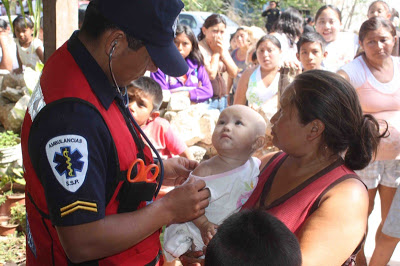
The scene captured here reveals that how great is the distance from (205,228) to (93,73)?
1030 millimetres

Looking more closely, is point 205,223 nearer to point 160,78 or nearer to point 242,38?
point 160,78

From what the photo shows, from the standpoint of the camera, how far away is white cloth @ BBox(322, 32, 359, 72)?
5.66 metres

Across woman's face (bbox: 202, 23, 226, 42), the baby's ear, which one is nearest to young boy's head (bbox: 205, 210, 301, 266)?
the baby's ear

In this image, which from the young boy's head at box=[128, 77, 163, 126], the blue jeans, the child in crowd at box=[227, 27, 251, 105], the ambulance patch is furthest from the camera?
the child in crowd at box=[227, 27, 251, 105]

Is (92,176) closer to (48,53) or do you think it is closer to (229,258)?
(229,258)

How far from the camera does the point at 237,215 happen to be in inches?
57.0

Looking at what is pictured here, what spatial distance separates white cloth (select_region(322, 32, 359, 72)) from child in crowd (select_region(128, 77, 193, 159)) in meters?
2.89

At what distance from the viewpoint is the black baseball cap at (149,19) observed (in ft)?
4.66

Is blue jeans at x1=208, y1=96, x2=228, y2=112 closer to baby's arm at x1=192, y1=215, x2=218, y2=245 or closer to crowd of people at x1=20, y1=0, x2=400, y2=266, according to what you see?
crowd of people at x1=20, y1=0, x2=400, y2=266

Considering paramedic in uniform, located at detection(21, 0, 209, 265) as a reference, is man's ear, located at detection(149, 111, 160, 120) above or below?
below

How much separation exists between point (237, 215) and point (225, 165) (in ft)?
2.86

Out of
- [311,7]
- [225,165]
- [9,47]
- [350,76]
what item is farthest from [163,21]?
[311,7]

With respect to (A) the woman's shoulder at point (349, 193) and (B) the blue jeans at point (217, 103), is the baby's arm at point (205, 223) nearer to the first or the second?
(A) the woman's shoulder at point (349, 193)

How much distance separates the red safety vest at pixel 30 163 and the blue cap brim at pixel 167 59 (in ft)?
0.80
